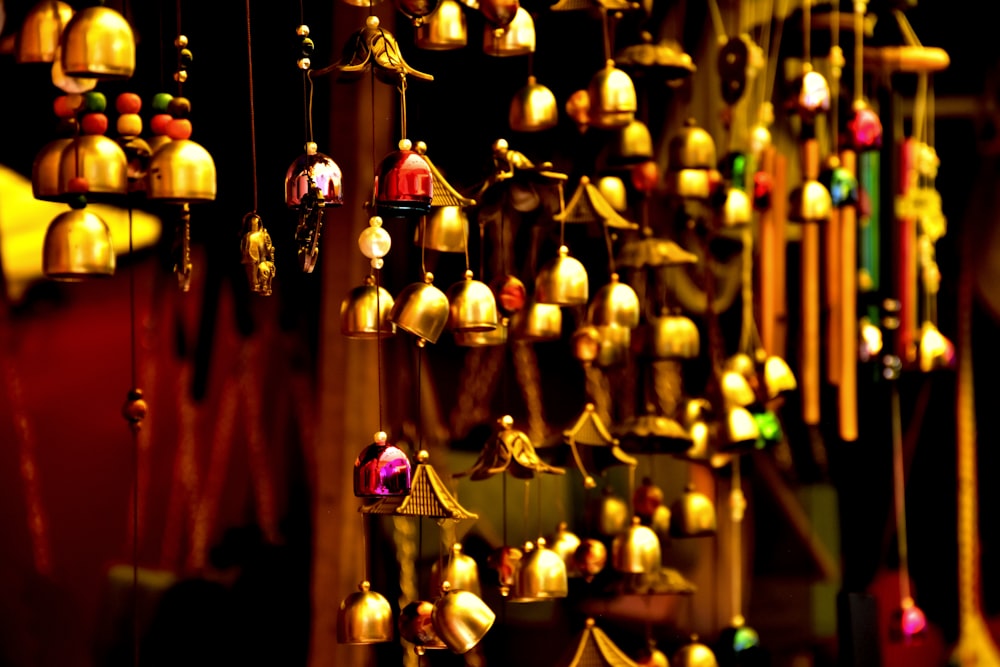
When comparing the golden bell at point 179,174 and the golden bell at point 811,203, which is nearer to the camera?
the golden bell at point 179,174

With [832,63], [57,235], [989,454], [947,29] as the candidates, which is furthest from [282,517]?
[947,29]

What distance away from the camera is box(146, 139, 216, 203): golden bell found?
234 centimetres

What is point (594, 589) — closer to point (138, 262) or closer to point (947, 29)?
point (138, 262)

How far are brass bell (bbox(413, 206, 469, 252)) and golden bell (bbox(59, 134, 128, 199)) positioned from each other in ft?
2.18

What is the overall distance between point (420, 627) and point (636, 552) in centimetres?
59

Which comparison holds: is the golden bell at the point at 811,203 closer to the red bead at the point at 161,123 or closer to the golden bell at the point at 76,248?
the red bead at the point at 161,123

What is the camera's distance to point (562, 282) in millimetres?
3010

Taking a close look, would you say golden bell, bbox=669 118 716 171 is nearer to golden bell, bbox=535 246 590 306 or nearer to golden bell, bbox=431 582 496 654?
golden bell, bbox=535 246 590 306

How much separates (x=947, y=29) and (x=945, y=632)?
56.1 inches

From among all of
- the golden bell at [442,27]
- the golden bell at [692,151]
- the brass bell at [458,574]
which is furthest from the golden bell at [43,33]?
the golden bell at [692,151]

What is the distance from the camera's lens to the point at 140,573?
3289 millimetres

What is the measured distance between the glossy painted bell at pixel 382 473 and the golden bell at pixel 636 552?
29.4 inches

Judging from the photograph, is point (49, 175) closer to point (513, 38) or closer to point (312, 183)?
point (312, 183)

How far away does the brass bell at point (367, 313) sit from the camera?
109 inches
